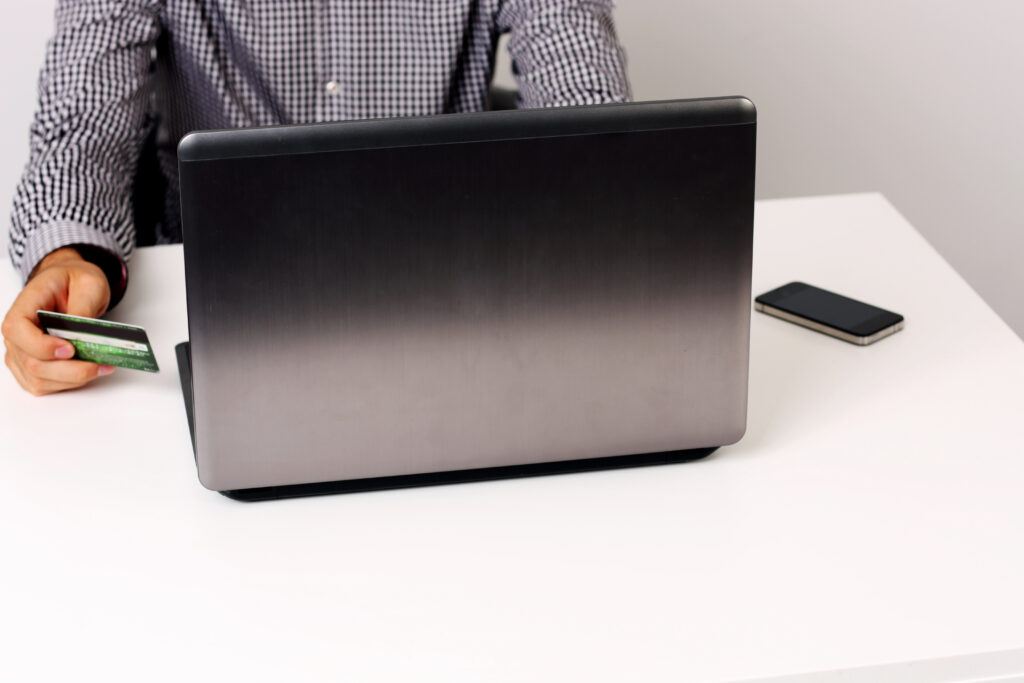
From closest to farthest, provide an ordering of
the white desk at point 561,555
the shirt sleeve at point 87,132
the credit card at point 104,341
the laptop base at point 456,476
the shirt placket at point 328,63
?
the white desk at point 561,555
the laptop base at point 456,476
the credit card at point 104,341
the shirt sleeve at point 87,132
the shirt placket at point 328,63

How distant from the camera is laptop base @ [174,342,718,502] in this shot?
0.77 metres

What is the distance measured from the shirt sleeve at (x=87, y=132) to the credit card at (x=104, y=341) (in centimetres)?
18

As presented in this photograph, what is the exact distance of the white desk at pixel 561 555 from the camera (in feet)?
2.04

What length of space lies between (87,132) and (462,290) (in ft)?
2.42

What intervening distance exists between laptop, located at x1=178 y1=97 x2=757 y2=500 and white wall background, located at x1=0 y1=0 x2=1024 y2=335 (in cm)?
157

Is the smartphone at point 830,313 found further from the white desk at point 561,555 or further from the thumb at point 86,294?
the thumb at point 86,294

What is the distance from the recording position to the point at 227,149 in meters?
0.67

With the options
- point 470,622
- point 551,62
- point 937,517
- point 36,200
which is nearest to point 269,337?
point 470,622

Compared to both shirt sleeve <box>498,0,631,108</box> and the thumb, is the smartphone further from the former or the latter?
the thumb

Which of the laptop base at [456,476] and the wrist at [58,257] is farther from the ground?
the wrist at [58,257]

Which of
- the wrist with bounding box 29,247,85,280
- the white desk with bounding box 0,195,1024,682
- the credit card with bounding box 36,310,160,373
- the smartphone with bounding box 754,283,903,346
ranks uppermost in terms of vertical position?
the wrist with bounding box 29,247,85,280

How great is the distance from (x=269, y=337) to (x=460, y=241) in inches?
5.5

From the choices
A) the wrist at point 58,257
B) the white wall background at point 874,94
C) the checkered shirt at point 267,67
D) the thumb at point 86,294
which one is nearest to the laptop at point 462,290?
the thumb at point 86,294

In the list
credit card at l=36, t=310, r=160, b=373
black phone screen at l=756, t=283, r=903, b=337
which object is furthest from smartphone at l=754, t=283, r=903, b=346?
credit card at l=36, t=310, r=160, b=373
